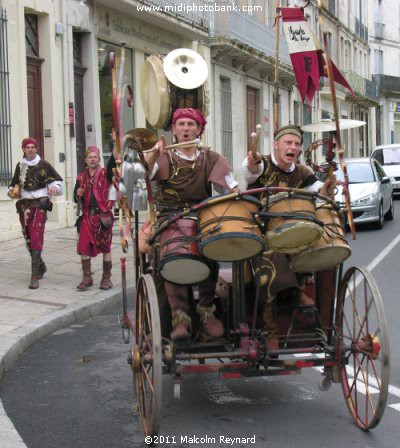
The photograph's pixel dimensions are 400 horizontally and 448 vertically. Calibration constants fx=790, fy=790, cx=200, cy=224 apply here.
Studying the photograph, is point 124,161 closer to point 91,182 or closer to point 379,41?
point 91,182

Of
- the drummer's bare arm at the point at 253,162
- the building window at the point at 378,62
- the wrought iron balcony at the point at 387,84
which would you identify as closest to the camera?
the drummer's bare arm at the point at 253,162

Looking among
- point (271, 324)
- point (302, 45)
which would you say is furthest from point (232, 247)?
point (302, 45)

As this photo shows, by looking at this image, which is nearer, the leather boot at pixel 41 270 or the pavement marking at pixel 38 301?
A: the pavement marking at pixel 38 301

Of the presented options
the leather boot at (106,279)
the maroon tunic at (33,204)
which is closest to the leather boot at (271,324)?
the leather boot at (106,279)

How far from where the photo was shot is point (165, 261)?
453 cm

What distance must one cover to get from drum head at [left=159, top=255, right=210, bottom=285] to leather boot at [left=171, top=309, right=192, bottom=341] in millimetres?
245

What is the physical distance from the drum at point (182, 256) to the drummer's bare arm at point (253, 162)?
67 centimetres

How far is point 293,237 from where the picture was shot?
4371 mm

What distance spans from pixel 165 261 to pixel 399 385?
6.79 feet

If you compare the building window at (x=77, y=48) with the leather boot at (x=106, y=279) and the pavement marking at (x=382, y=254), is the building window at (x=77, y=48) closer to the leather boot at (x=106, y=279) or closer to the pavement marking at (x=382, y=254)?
the pavement marking at (x=382, y=254)

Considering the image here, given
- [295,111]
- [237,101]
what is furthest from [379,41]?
[237,101]

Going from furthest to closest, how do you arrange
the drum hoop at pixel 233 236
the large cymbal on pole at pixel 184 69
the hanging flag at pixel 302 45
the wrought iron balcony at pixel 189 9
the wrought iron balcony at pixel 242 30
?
the wrought iron balcony at pixel 242 30, the wrought iron balcony at pixel 189 9, the large cymbal on pole at pixel 184 69, the hanging flag at pixel 302 45, the drum hoop at pixel 233 236

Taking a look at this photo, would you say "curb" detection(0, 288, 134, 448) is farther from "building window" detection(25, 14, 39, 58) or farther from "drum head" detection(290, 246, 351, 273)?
"building window" detection(25, 14, 39, 58)

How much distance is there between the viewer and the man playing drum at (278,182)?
4.76 m
